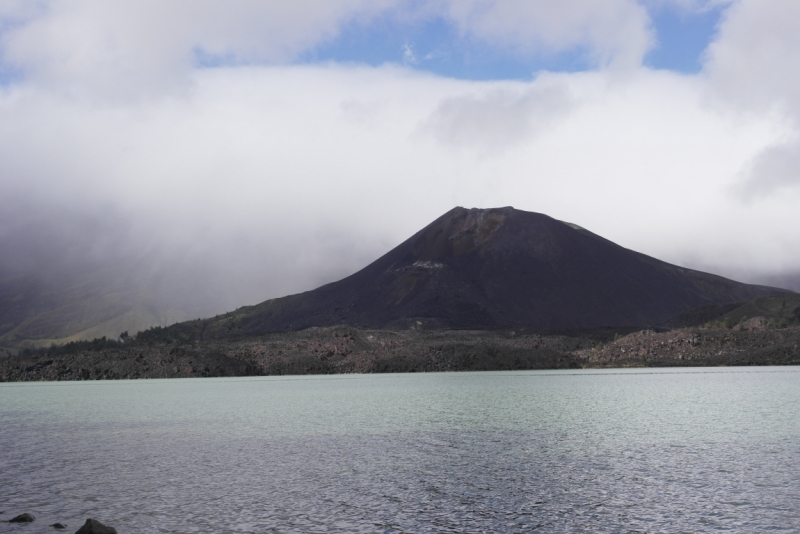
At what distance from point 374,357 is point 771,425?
155219 millimetres

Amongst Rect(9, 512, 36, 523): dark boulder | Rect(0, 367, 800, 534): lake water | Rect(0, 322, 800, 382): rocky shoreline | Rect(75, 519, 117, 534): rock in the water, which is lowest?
Rect(0, 367, 800, 534): lake water

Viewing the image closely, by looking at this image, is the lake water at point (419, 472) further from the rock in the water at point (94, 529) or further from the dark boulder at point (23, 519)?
the rock in the water at point (94, 529)

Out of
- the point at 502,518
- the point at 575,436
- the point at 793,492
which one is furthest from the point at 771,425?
the point at 502,518

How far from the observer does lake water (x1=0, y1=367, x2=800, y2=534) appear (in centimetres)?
2212

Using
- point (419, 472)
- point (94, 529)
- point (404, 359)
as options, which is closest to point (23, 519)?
point (94, 529)

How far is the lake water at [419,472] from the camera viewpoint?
2212 centimetres

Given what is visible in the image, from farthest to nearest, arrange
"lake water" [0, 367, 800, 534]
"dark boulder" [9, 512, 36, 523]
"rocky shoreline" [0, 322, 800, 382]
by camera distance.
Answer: "rocky shoreline" [0, 322, 800, 382], "dark boulder" [9, 512, 36, 523], "lake water" [0, 367, 800, 534]

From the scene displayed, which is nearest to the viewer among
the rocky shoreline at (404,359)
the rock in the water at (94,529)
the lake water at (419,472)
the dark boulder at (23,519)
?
the rock in the water at (94,529)

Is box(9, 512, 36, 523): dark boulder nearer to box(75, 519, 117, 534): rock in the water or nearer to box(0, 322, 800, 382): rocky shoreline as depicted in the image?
box(75, 519, 117, 534): rock in the water

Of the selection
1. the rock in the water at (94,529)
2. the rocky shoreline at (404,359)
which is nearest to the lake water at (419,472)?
the rock in the water at (94,529)

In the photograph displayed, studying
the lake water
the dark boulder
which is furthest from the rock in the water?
the dark boulder

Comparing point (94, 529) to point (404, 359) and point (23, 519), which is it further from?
point (404, 359)

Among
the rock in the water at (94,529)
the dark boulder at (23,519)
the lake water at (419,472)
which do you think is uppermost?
the rock in the water at (94,529)

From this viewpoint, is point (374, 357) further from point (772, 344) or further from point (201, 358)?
point (772, 344)
